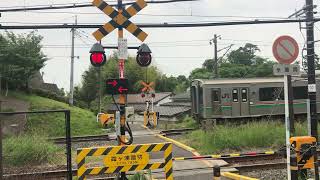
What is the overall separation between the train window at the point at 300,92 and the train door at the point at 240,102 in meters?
3.11

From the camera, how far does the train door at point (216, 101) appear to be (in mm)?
24438

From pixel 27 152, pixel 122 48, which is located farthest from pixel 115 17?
pixel 27 152

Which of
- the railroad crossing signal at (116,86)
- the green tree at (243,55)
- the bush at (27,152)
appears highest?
the green tree at (243,55)

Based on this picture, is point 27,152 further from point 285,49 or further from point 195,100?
point 195,100

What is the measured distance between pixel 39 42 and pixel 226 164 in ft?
86.5

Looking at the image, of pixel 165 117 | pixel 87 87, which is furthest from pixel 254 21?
pixel 87 87

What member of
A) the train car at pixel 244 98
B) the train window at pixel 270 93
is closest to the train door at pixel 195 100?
the train car at pixel 244 98

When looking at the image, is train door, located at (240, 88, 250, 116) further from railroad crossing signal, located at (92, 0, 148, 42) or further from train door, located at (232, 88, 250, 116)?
railroad crossing signal, located at (92, 0, 148, 42)

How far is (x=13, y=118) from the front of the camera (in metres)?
28.0

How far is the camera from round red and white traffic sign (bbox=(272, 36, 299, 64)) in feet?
26.2

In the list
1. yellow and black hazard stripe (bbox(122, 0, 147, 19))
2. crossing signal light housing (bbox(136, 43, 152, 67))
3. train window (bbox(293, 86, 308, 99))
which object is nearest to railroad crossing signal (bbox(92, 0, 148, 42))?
yellow and black hazard stripe (bbox(122, 0, 147, 19))

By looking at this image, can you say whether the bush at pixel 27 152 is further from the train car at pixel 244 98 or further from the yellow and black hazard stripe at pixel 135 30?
the train car at pixel 244 98

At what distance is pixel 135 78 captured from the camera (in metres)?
73.8

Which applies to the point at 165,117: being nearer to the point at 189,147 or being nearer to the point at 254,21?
the point at 189,147
